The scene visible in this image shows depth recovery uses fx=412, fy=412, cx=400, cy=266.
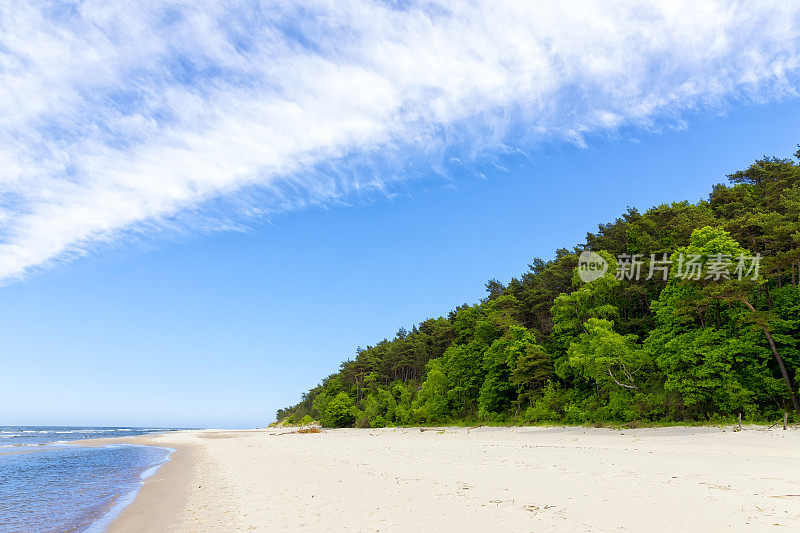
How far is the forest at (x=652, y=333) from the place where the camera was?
75.6 feet

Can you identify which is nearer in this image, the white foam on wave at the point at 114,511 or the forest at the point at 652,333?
the white foam on wave at the point at 114,511

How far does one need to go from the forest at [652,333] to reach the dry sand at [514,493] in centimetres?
640

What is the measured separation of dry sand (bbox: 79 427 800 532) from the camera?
7223 millimetres

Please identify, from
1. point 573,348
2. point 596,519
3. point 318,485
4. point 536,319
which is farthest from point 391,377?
point 596,519

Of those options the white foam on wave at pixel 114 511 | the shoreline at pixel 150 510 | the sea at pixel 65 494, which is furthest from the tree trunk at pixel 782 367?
the sea at pixel 65 494

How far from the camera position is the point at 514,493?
31.5 ft

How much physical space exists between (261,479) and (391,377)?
6522cm

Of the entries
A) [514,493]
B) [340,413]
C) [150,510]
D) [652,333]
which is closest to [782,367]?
[652,333]

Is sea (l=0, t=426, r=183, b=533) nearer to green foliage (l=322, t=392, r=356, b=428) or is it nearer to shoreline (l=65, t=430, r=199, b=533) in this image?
shoreline (l=65, t=430, r=199, b=533)

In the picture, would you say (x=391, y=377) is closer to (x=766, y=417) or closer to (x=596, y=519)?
(x=766, y=417)

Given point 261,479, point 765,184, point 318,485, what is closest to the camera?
point 318,485

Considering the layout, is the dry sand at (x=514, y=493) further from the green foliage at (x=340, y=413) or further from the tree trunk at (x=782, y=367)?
the green foliage at (x=340, y=413)

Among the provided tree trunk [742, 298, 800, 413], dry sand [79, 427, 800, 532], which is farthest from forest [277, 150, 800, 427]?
dry sand [79, 427, 800, 532]

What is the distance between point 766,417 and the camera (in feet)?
72.8
